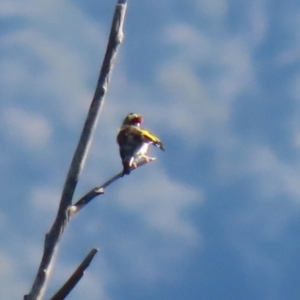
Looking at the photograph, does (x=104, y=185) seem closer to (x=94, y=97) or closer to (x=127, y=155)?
(x=94, y=97)

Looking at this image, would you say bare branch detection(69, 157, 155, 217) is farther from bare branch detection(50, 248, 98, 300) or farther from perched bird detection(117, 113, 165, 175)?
perched bird detection(117, 113, 165, 175)

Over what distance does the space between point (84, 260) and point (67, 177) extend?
15.0 inches

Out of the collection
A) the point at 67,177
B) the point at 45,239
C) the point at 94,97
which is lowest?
the point at 45,239

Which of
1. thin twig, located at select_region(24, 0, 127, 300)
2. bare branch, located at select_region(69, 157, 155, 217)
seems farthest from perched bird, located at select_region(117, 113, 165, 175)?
thin twig, located at select_region(24, 0, 127, 300)

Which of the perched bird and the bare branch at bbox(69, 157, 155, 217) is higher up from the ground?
the perched bird

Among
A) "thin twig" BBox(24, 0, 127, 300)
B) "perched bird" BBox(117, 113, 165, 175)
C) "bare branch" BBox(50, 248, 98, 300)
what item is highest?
"perched bird" BBox(117, 113, 165, 175)

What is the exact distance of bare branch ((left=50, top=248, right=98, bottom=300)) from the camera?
8.89 feet

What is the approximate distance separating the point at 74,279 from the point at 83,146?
0.58m

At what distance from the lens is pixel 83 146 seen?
288 centimetres

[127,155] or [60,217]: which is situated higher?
[127,155]

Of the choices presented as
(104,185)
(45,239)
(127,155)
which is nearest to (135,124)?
(127,155)

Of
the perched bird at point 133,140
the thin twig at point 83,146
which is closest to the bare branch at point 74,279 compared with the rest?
the thin twig at point 83,146

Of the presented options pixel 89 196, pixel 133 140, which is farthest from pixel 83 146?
pixel 133 140

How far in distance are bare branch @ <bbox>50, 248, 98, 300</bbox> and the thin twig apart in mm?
153
